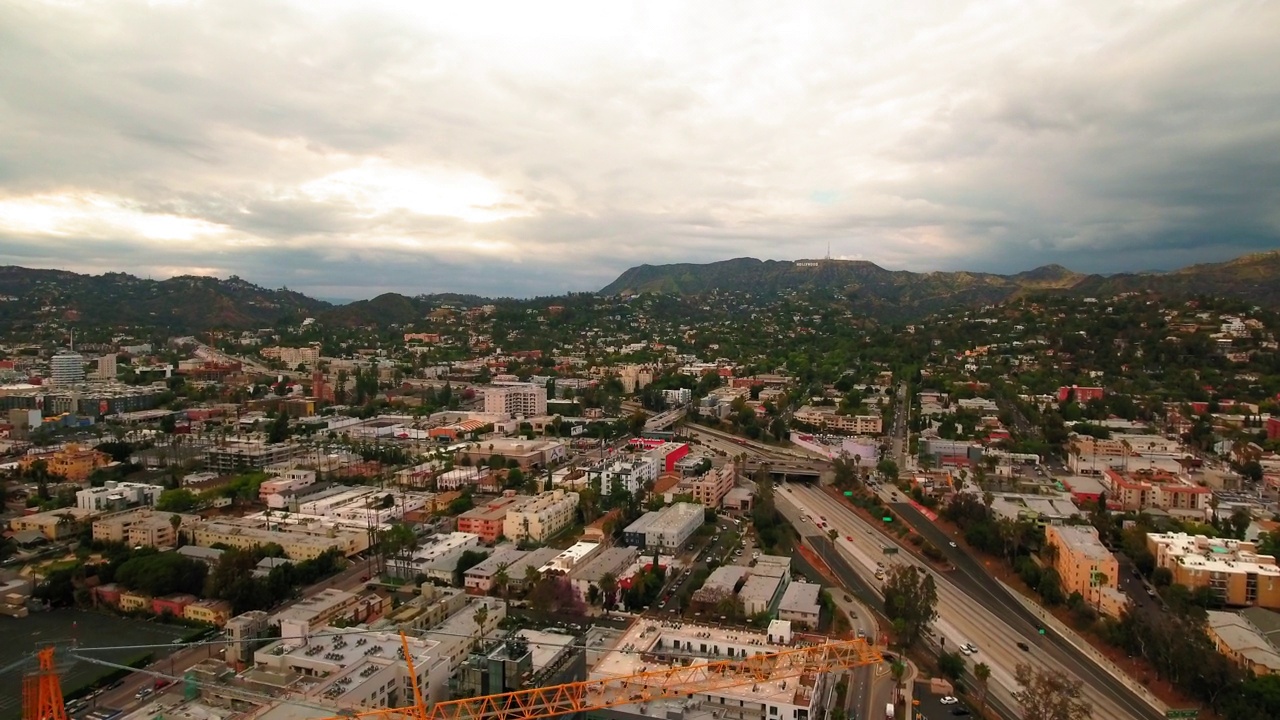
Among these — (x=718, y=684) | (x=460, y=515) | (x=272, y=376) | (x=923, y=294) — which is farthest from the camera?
(x=923, y=294)

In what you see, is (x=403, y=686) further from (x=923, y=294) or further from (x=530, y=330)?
(x=923, y=294)

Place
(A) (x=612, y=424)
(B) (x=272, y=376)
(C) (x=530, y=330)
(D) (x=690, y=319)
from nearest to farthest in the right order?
(A) (x=612, y=424) → (B) (x=272, y=376) → (C) (x=530, y=330) → (D) (x=690, y=319)

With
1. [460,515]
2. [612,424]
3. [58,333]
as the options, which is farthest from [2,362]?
[460,515]

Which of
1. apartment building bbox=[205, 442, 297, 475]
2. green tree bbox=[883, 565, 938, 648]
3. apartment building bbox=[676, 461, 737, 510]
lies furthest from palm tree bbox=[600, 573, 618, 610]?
apartment building bbox=[205, 442, 297, 475]

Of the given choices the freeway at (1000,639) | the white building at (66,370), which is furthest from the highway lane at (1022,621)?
the white building at (66,370)

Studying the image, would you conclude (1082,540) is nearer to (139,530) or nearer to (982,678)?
(982,678)

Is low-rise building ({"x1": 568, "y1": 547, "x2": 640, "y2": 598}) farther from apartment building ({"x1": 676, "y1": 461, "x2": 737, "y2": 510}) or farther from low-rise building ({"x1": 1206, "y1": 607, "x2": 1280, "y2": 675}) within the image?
low-rise building ({"x1": 1206, "y1": 607, "x2": 1280, "y2": 675})

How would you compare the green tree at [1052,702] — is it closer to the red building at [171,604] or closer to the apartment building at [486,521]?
the apartment building at [486,521]
